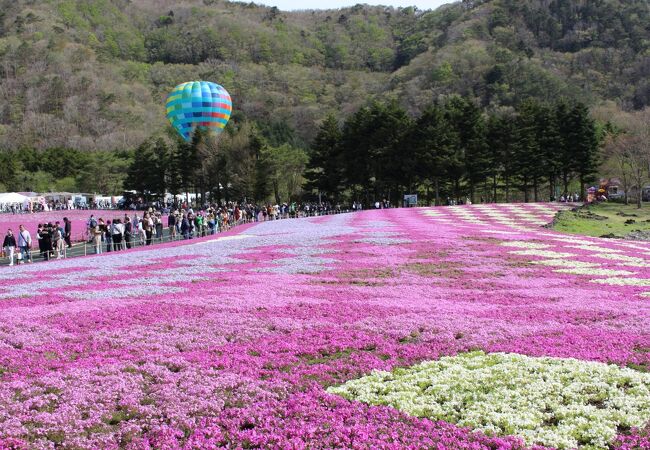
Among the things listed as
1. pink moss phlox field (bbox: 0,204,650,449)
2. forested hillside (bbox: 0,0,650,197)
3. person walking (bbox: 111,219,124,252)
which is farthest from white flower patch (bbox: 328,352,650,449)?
forested hillside (bbox: 0,0,650,197)

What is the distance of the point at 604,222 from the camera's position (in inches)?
1713

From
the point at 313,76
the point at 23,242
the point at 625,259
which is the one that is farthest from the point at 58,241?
the point at 313,76

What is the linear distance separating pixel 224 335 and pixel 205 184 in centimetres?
7642

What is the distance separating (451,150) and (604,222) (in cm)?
2694

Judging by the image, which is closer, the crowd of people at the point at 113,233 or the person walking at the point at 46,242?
the crowd of people at the point at 113,233

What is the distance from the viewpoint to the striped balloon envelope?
89688mm

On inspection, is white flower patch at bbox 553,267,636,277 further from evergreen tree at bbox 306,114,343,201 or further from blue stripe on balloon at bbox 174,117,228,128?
blue stripe on balloon at bbox 174,117,228,128

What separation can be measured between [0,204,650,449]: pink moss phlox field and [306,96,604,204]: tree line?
47.0 metres

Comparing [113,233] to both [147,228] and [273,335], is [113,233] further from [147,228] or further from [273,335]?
→ [273,335]

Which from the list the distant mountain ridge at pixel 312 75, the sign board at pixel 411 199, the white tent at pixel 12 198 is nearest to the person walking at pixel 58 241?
the sign board at pixel 411 199

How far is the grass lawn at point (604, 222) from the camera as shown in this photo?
3900 cm

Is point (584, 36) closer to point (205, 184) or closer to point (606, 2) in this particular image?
point (606, 2)

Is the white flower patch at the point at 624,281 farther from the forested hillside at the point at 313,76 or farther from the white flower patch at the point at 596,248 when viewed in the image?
the forested hillside at the point at 313,76

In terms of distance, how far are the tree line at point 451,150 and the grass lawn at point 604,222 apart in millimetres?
18502
